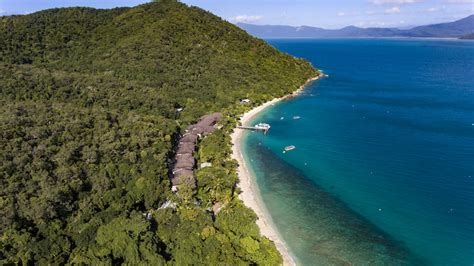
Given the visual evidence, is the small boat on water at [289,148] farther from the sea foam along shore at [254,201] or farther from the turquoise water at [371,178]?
the sea foam along shore at [254,201]

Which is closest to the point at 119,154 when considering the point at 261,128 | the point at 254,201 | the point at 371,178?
the point at 254,201

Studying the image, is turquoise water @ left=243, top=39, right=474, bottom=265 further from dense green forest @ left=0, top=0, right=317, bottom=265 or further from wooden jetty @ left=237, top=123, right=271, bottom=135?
dense green forest @ left=0, top=0, right=317, bottom=265

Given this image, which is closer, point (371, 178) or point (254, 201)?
point (254, 201)

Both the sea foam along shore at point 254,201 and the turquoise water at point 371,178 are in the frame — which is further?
the turquoise water at point 371,178

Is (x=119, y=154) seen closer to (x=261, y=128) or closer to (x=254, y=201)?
(x=254, y=201)

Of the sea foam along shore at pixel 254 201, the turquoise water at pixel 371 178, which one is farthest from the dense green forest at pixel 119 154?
the turquoise water at pixel 371 178

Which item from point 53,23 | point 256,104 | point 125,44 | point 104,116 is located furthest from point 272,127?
point 53,23

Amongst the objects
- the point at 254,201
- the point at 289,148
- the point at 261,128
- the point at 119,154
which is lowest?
the point at 254,201
